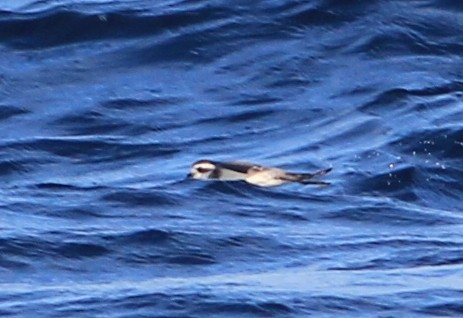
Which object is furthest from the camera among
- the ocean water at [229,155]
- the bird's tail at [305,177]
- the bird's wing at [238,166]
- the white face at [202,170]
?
the bird's wing at [238,166]

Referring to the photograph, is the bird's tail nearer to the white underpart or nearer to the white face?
the white underpart

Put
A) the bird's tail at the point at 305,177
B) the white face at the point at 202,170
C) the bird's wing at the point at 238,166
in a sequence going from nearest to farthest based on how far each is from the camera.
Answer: the bird's tail at the point at 305,177 → the white face at the point at 202,170 → the bird's wing at the point at 238,166

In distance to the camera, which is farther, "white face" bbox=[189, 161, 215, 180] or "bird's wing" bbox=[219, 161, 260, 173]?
"bird's wing" bbox=[219, 161, 260, 173]

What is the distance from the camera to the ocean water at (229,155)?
11.5 metres

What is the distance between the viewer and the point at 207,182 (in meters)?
14.3

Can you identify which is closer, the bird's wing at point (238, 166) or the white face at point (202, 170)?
the white face at point (202, 170)

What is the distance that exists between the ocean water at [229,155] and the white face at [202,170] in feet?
0.94

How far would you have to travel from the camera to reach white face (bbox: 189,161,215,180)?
13195 millimetres

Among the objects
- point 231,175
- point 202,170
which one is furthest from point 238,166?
point 202,170

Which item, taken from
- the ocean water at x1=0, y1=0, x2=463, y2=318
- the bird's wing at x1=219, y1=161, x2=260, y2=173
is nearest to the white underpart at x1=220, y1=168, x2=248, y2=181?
the bird's wing at x1=219, y1=161, x2=260, y2=173

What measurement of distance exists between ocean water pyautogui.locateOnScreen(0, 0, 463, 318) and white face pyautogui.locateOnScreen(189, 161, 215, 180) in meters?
0.29

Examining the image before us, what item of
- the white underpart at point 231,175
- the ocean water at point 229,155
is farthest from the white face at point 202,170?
the ocean water at point 229,155

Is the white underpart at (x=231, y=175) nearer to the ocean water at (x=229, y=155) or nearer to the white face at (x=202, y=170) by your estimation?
the white face at (x=202, y=170)

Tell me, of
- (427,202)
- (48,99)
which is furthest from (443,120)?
(48,99)
